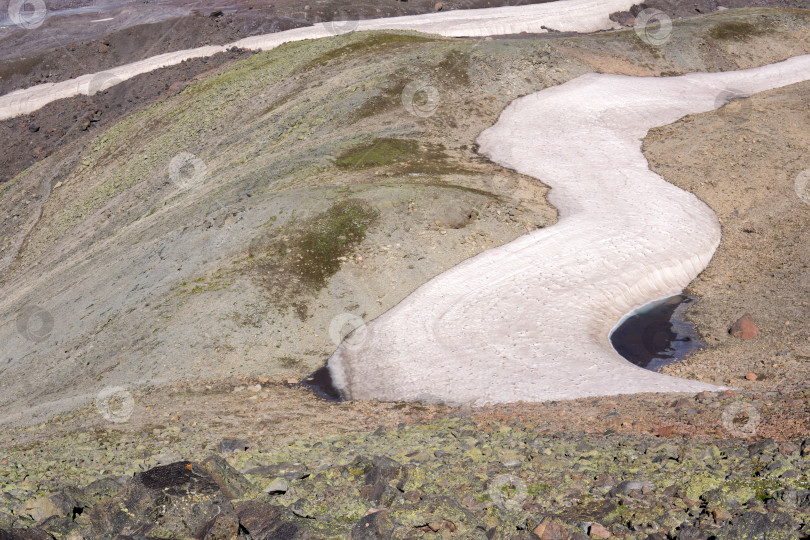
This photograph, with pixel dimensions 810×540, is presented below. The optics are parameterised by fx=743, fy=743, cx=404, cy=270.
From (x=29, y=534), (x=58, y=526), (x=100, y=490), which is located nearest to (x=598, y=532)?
(x=58, y=526)

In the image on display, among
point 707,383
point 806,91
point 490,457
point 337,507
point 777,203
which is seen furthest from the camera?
point 806,91

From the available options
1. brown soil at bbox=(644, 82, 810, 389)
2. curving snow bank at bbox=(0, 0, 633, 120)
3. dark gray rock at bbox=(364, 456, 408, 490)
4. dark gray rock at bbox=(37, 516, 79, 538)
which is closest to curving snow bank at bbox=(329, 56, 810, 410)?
brown soil at bbox=(644, 82, 810, 389)

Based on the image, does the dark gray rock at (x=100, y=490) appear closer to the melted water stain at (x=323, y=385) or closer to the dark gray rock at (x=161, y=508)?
the dark gray rock at (x=161, y=508)

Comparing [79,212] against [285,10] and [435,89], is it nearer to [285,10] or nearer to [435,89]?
[435,89]

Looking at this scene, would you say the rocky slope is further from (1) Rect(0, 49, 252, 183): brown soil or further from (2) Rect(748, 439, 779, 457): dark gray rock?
(1) Rect(0, 49, 252, 183): brown soil

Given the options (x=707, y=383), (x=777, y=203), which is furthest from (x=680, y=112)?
(x=707, y=383)

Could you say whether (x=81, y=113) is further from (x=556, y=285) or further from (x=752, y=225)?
(x=752, y=225)
